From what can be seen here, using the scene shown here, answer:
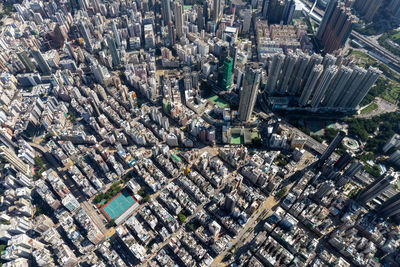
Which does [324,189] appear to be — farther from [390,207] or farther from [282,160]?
[390,207]

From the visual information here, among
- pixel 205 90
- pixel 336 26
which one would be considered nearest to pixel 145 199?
pixel 205 90

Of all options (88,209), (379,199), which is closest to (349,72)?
(379,199)

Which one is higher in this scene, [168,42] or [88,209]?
[168,42]

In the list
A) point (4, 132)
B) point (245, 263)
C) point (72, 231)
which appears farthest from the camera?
point (4, 132)

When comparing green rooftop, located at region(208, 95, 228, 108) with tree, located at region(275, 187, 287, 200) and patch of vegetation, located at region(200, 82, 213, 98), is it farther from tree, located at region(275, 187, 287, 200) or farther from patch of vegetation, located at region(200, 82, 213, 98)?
tree, located at region(275, 187, 287, 200)

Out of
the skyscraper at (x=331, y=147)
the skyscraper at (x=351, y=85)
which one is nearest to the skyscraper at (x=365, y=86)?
the skyscraper at (x=351, y=85)

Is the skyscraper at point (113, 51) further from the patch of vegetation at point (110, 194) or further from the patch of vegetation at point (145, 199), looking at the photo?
the patch of vegetation at point (145, 199)

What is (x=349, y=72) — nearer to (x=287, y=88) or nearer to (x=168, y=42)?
(x=287, y=88)
